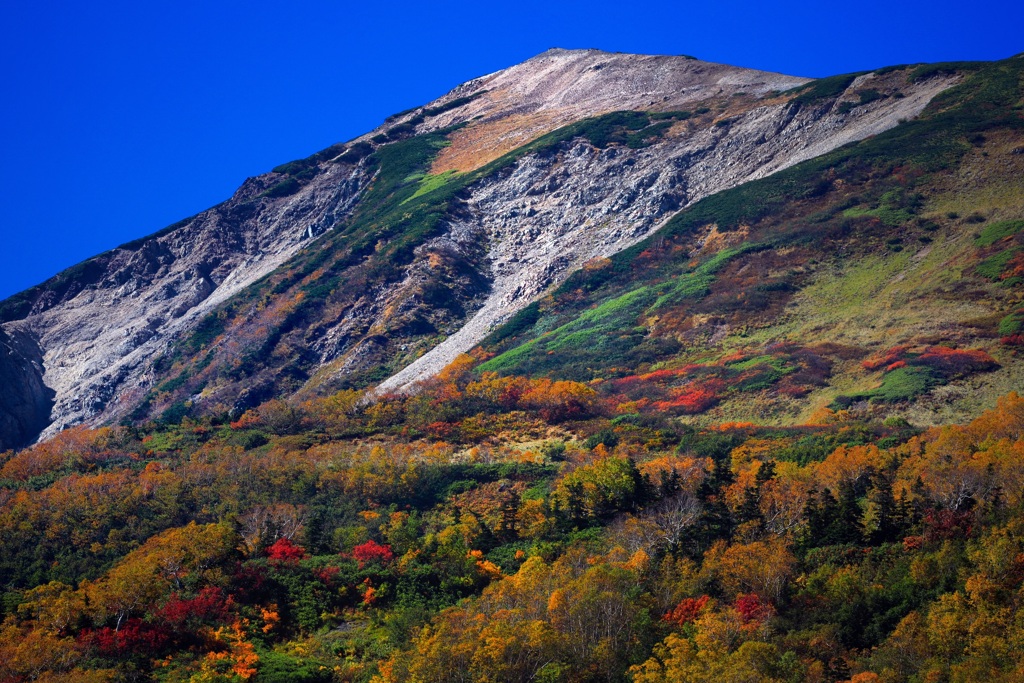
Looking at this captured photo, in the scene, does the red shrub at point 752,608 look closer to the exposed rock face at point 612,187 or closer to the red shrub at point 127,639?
the red shrub at point 127,639

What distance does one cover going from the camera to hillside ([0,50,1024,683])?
125 ft

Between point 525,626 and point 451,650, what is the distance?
3212 millimetres

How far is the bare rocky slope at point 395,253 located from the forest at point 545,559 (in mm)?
34199

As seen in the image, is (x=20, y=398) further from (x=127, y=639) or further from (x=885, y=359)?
(x=885, y=359)

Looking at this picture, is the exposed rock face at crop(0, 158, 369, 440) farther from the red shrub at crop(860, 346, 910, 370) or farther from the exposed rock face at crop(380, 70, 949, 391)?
the red shrub at crop(860, 346, 910, 370)

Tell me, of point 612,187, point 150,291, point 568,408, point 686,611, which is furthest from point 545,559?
point 150,291

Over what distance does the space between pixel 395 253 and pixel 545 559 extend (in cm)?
8202

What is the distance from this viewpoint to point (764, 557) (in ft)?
135

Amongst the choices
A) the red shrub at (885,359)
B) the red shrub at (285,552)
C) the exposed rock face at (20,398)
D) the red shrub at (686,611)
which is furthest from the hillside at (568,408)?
the exposed rock face at (20,398)

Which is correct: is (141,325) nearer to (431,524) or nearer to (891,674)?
(431,524)

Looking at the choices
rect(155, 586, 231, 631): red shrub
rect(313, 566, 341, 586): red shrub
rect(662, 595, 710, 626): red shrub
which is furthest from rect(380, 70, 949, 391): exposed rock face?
rect(662, 595, 710, 626): red shrub

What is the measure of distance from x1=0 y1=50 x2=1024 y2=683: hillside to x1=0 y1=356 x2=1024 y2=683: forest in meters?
0.21

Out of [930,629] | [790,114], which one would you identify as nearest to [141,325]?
[790,114]

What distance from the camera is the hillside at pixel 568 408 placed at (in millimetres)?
38031
